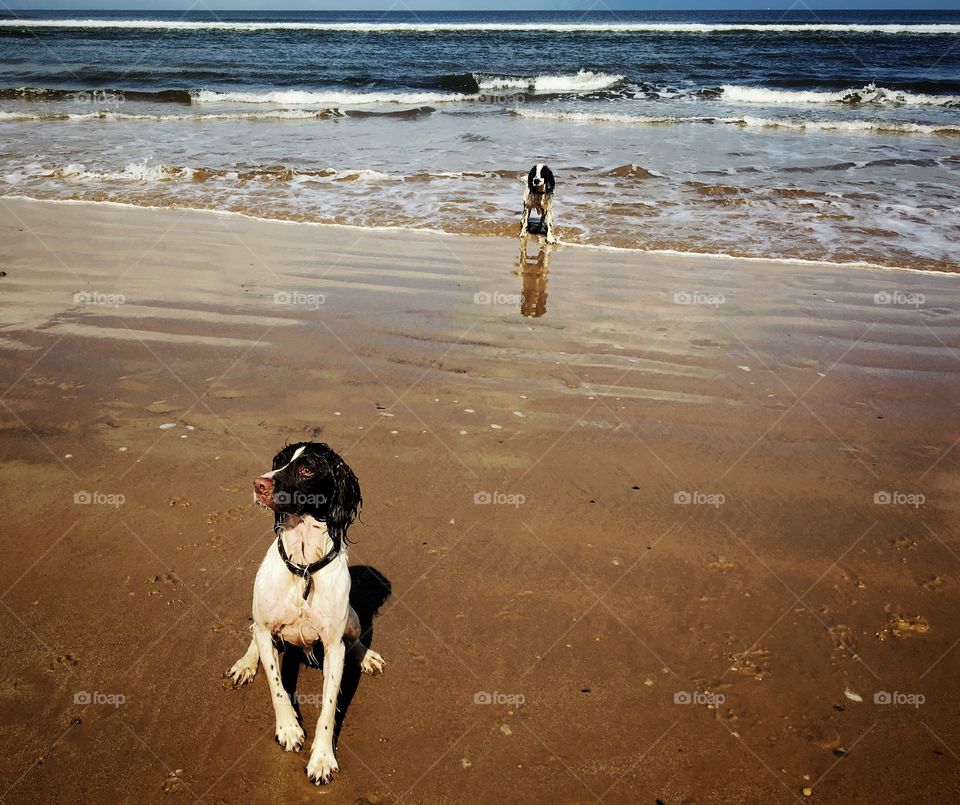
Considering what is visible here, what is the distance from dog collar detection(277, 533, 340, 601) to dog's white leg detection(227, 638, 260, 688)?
60 cm

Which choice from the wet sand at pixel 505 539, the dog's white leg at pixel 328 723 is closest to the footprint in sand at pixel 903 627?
the wet sand at pixel 505 539

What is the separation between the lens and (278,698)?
3.25 metres

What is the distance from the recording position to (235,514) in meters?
4.61

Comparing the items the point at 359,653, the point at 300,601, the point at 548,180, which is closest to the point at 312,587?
the point at 300,601

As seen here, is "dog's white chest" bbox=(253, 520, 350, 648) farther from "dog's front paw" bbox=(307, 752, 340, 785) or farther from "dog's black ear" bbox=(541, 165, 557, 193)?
"dog's black ear" bbox=(541, 165, 557, 193)

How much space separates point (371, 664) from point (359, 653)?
3.4 inches

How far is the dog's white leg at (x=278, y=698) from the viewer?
322cm

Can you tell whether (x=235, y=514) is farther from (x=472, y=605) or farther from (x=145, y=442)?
(x=472, y=605)

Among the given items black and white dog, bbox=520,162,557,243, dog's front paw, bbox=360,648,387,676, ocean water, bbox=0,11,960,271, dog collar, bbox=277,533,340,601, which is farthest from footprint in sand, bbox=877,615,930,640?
black and white dog, bbox=520,162,557,243

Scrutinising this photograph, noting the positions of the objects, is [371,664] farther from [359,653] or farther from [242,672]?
[242,672]

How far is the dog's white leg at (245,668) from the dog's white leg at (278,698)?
0.29 m

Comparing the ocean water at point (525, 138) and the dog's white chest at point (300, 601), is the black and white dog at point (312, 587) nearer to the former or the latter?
the dog's white chest at point (300, 601)

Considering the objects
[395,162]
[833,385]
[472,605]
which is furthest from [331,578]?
[395,162]

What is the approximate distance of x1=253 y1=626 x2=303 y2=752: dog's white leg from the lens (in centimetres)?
322
